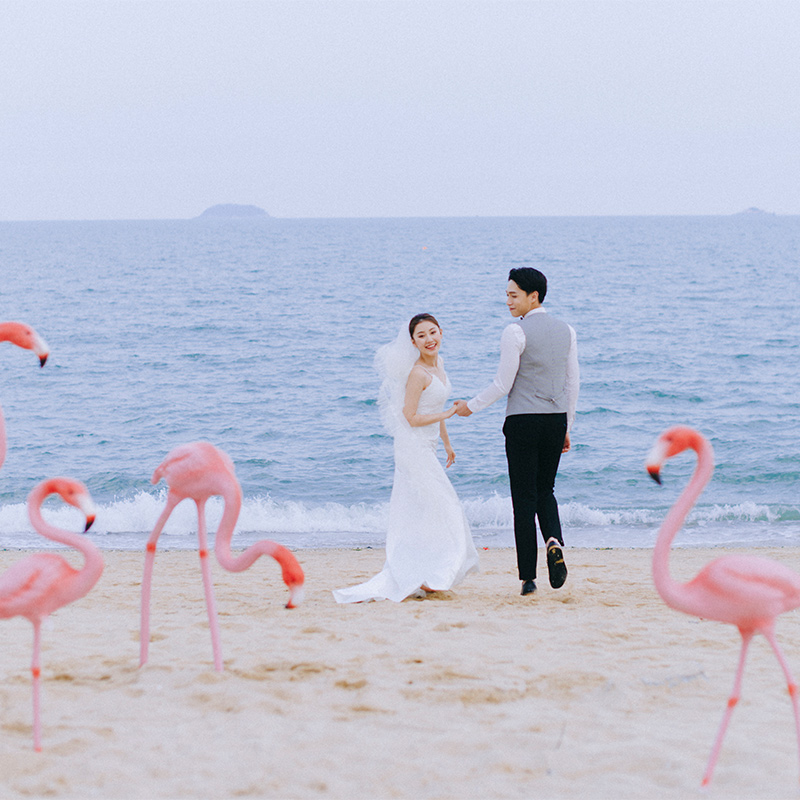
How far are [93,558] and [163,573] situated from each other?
458cm

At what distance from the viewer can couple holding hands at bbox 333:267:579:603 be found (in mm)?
5645

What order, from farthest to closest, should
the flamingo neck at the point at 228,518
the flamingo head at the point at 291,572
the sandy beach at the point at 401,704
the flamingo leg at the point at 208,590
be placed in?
the flamingo leg at the point at 208,590 < the flamingo neck at the point at 228,518 < the flamingo head at the point at 291,572 < the sandy beach at the point at 401,704

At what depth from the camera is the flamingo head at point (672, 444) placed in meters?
3.24

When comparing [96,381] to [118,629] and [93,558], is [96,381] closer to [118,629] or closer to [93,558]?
[118,629]

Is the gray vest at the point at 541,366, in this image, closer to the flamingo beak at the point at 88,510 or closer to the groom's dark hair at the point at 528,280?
the groom's dark hair at the point at 528,280

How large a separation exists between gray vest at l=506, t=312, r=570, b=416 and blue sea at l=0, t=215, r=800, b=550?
14.8 ft

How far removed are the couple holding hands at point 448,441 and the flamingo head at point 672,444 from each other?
7.30ft

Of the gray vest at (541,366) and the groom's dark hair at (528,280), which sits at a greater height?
the groom's dark hair at (528,280)

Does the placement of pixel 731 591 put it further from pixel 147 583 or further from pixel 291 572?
pixel 147 583

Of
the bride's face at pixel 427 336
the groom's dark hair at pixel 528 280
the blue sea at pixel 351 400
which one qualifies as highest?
the groom's dark hair at pixel 528 280

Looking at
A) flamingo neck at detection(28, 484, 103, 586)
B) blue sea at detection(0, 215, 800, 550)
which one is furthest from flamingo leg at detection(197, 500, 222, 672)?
blue sea at detection(0, 215, 800, 550)

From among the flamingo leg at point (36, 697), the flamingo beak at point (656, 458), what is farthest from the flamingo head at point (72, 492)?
the flamingo beak at point (656, 458)

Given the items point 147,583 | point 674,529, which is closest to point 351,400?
point 147,583

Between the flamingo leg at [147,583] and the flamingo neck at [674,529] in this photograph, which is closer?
the flamingo neck at [674,529]
